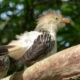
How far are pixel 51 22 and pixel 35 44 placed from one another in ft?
2.40

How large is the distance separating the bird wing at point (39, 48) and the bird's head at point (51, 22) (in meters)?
0.26

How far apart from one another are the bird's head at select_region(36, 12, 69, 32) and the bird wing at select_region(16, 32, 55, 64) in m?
0.26

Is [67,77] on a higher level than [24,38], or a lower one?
lower

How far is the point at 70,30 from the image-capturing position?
205 inches

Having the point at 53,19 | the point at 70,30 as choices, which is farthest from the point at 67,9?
the point at 53,19

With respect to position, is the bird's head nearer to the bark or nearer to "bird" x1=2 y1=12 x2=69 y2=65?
"bird" x1=2 y1=12 x2=69 y2=65

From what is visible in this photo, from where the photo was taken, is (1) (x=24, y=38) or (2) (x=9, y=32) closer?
(1) (x=24, y=38)

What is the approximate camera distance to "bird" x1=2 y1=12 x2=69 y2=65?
3287mm

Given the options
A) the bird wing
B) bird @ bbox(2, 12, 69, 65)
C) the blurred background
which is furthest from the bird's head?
the blurred background

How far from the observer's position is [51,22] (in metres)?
4.14

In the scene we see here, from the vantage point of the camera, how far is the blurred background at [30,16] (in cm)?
518

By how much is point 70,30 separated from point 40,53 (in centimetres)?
184

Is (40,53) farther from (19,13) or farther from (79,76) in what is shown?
(19,13)

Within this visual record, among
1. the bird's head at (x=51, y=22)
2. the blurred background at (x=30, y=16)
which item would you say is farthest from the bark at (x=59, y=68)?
the blurred background at (x=30, y=16)
